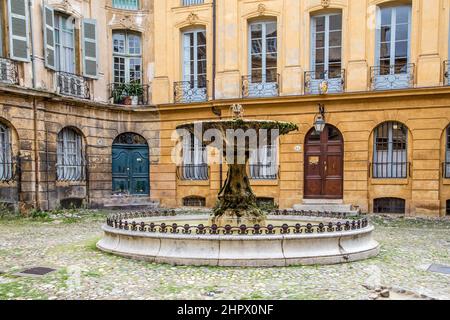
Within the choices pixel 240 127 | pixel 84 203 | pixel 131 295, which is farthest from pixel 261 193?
pixel 131 295

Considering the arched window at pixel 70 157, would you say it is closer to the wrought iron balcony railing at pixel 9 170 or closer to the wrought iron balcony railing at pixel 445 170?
the wrought iron balcony railing at pixel 9 170

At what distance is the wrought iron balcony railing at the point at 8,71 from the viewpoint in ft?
44.5

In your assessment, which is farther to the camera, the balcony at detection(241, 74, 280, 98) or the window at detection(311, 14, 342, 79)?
the balcony at detection(241, 74, 280, 98)

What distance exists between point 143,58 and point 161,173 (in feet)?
17.1

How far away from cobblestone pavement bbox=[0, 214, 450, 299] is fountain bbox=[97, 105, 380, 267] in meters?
0.20

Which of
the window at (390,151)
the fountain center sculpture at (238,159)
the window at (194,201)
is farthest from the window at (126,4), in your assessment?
the fountain center sculpture at (238,159)

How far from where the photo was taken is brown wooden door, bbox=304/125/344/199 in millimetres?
15633

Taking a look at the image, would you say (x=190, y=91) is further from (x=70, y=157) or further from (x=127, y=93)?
(x=70, y=157)

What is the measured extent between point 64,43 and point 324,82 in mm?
10157

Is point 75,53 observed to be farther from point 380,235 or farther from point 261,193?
point 380,235

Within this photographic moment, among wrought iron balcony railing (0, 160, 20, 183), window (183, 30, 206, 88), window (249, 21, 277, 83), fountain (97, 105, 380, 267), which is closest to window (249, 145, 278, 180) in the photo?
window (249, 21, 277, 83)

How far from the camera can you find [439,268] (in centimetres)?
687

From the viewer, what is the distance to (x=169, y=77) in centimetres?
1795

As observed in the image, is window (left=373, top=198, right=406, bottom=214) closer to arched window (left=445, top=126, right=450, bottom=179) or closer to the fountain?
arched window (left=445, top=126, right=450, bottom=179)
